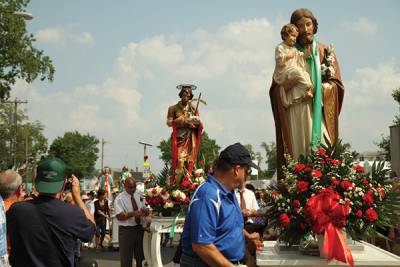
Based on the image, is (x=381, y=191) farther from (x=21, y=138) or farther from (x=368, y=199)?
(x=21, y=138)

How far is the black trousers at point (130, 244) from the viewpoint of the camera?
9.70m

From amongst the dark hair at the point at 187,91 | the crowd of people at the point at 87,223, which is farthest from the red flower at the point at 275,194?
the dark hair at the point at 187,91

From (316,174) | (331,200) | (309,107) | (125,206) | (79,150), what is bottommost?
(125,206)

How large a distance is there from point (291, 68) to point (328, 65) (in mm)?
654

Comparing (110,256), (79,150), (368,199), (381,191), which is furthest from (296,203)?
(79,150)

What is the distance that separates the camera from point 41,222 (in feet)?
13.2

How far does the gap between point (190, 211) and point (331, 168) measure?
2230 mm

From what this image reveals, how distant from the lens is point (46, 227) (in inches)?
158

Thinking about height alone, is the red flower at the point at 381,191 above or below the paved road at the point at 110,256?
above

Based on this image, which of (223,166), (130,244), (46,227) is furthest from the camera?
(130,244)

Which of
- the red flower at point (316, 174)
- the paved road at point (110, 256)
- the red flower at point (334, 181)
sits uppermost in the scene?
the red flower at point (316, 174)

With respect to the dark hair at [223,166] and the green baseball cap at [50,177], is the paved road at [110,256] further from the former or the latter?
the dark hair at [223,166]

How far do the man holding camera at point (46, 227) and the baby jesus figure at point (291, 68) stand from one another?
3826 mm

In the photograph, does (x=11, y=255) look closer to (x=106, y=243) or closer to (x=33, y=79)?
(x=106, y=243)
